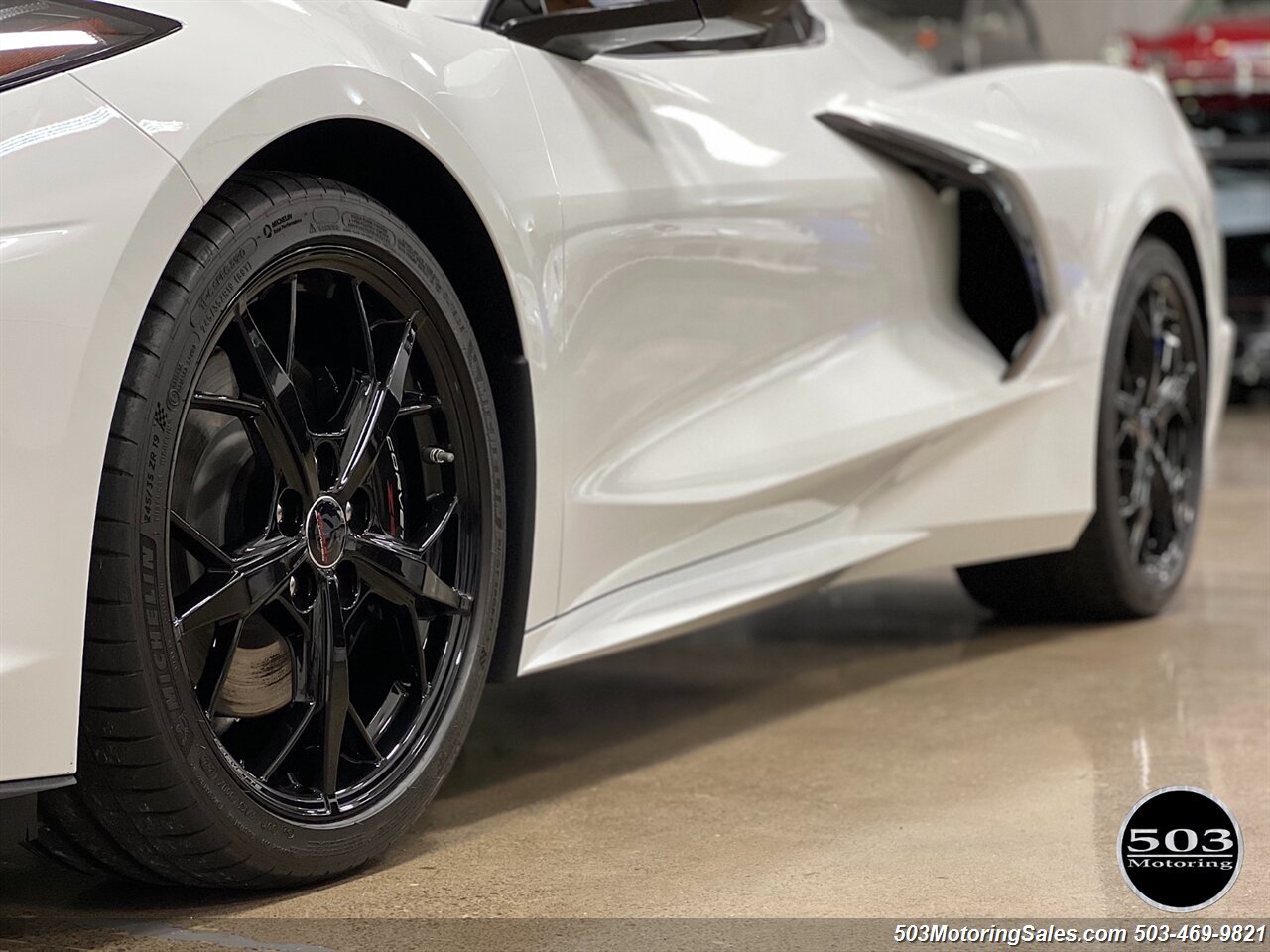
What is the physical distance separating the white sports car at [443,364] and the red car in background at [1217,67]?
15.3ft

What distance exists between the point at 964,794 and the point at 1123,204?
147 centimetres

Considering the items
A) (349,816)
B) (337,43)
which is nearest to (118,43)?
(337,43)

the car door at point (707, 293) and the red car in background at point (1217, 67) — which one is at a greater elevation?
the car door at point (707, 293)

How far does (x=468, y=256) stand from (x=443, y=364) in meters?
0.15

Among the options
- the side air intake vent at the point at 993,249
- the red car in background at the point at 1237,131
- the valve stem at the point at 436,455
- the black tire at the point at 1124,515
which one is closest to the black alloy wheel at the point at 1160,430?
the black tire at the point at 1124,515

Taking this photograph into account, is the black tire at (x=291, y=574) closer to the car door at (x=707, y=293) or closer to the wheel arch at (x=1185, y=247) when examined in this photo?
the car door at (x=707, y=293)

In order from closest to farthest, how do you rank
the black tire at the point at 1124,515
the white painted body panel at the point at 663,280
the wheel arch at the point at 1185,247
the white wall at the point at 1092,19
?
1. the white painted body panel at the point at 663,280
2. the black tire at the point at 1124,515
3. the wheel arch at the point at 1185,247
4. the white wall at the point at 1092,19

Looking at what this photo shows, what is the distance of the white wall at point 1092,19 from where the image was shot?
512 inches

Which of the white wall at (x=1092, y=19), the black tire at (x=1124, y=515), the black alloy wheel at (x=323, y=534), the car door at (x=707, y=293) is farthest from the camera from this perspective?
the white wall at (x=1092, y=19)

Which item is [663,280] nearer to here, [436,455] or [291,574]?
[436,455]

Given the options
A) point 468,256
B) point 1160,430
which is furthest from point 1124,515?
point 468,256

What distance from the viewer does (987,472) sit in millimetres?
3086

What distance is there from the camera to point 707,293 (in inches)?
95.8

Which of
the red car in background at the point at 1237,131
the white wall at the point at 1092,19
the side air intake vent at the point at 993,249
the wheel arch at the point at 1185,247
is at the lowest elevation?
the white wall at the point at 1092,19
